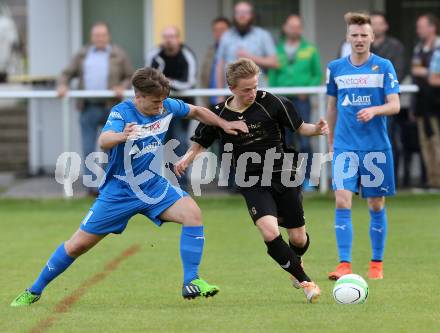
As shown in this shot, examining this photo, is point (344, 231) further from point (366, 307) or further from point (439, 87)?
point (439, 87)

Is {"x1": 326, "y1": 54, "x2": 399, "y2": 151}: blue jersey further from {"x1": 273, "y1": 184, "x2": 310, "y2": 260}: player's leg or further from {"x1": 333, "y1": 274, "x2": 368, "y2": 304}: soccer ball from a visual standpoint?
{"x1": 333, "y1": 274, "x2": 368, "y2": 304}: soccer ball

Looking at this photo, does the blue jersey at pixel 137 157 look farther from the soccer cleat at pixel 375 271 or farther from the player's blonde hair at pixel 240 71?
the soccer cleat at pixel 375 271

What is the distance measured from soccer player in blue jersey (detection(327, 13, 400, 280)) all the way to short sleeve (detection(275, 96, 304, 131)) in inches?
35.8

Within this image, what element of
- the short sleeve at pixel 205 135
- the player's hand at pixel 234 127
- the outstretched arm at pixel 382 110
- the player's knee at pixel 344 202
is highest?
the outstretched arm at pixel 382 110

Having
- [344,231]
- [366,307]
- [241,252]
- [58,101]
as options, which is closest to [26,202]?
[58,101]

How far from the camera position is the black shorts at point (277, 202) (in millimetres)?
8070

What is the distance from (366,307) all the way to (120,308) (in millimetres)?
1619

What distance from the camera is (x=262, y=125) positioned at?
823cm

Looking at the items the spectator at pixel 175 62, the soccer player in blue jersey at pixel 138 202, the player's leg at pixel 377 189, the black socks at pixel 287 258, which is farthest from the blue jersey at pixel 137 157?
the spectator at pixel 175 62

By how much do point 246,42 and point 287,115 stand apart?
262 inches

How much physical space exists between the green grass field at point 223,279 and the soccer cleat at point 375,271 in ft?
0.27

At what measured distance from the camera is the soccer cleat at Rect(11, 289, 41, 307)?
8000 millimetres

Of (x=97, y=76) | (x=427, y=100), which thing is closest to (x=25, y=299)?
(x=97, y=76)

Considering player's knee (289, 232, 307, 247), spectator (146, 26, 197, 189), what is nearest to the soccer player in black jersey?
player's knee (289, 232, 307, 247)
